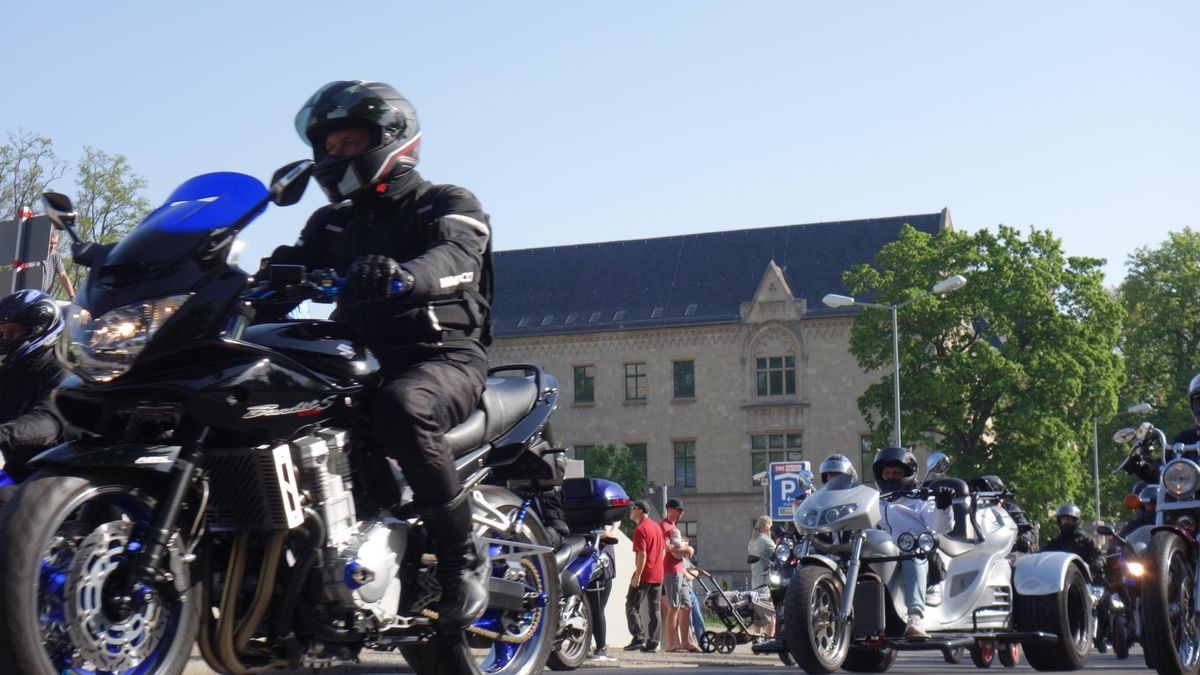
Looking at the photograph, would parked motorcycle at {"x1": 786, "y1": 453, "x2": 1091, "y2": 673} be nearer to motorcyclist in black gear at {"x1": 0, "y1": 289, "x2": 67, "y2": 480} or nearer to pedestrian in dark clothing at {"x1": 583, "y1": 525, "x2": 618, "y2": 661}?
pedestrian in dark clothing at {"x1": 583, "y1": 525, "x2": 618, "y2": 661}

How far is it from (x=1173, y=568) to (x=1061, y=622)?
11.8 feet

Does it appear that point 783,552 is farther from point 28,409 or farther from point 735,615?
point 735,615

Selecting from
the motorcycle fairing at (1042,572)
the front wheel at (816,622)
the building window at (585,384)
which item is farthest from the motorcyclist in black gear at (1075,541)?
the building window at (585,384)

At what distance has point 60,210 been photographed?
17.2ft

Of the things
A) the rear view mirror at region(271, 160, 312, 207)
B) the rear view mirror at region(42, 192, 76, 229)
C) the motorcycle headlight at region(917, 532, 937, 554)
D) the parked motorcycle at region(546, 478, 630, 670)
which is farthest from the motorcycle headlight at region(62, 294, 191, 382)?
the motorcycle headlight at region(917, 532, 937, 554)

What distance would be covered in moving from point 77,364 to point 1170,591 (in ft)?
18.9

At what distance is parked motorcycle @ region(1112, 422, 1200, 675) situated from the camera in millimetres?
8180

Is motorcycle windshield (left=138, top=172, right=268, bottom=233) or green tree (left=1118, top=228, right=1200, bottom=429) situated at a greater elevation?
green tree (left=1118, top=228, right=1200, bottom=429)

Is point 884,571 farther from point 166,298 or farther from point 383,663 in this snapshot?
point 166,298

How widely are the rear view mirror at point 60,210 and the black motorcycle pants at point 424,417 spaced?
1.10m

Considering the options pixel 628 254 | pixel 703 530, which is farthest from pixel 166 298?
pixel 628 254

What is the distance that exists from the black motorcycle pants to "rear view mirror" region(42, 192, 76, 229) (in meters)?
1.10

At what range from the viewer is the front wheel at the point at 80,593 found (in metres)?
4.25

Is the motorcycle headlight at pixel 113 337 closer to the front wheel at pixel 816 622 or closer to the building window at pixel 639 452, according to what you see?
the front wheel at pixel 816 622
